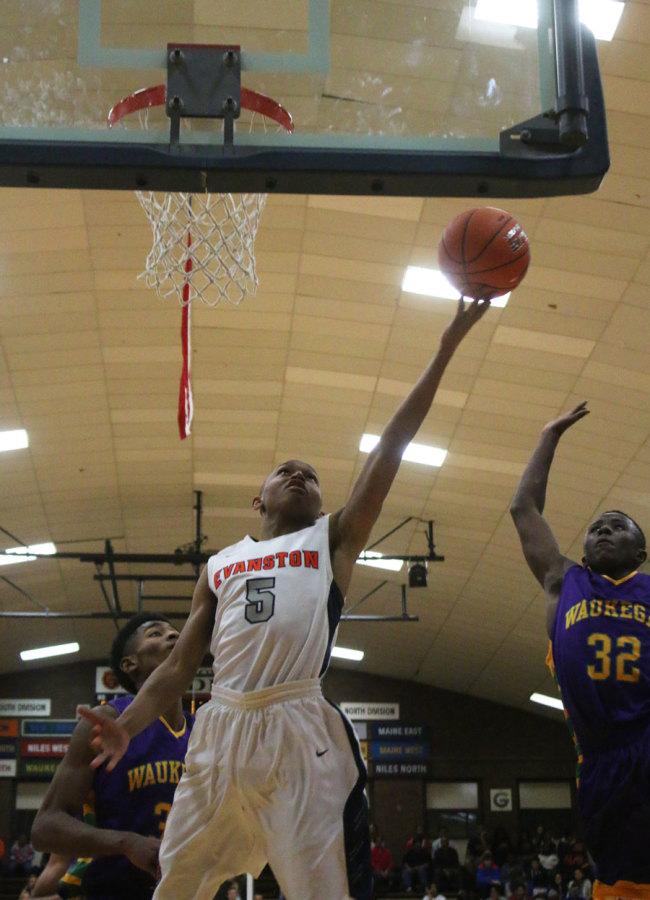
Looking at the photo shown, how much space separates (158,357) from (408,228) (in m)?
3.79

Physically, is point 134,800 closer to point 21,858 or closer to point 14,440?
point 14,440

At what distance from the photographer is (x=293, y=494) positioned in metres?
3.73

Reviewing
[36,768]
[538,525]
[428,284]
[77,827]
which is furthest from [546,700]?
[77,827]

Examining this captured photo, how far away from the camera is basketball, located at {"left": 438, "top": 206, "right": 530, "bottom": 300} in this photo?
384cm

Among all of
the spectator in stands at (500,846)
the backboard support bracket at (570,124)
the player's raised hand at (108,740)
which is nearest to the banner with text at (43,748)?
the spectator in stands at (500,846)

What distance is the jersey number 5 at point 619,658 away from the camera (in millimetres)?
3682

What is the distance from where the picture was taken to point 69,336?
1241 cm

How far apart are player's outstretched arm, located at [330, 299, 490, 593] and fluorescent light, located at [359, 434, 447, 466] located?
1104cm

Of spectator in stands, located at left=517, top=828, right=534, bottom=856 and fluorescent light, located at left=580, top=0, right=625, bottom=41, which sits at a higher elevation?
fluorescent light, located at left=580, top=0, right=625, bottom=41

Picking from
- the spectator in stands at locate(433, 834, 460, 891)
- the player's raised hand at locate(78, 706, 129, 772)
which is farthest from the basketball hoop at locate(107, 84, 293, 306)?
the spectator in stands at locate(433, 834, 460, 891)

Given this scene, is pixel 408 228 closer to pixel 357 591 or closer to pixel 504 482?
pixel 504 482

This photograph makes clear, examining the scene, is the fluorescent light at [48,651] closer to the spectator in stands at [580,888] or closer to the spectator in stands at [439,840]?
the spectator in stands at [439,840]

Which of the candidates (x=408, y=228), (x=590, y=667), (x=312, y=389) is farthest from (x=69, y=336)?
(x=590, y=667)

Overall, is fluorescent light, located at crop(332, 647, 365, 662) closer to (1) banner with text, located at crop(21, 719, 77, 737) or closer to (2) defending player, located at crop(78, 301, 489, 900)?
(1) banner with text, located at crop(21, 719, 77, 737)
